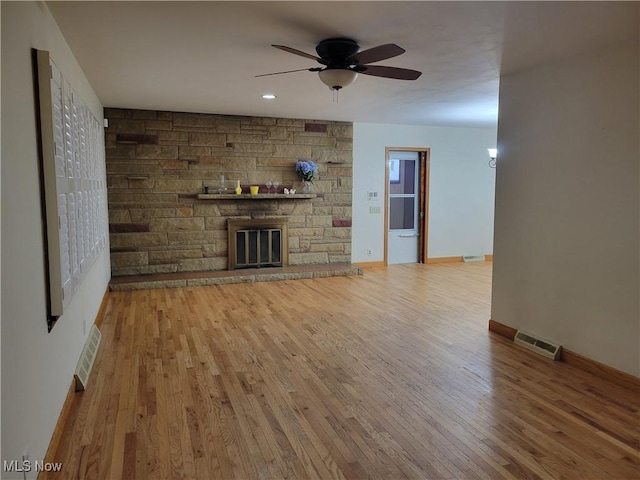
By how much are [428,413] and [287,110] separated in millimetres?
4436

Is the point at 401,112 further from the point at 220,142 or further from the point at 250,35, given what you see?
the point at 250,35

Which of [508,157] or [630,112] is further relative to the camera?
[508,157]

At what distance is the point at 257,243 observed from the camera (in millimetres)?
6812

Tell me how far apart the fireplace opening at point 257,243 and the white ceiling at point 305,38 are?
7.44ft

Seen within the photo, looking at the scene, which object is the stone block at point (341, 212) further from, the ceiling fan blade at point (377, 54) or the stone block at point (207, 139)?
the ceiling fan blade at point (377, 54)

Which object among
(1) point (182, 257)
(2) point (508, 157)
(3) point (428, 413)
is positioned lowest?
(3) point (428, 413)

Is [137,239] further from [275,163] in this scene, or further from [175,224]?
[275,163]

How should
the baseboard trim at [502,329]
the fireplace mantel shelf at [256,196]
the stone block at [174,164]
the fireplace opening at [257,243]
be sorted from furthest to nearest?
the fireplace opening at [257,243] → the fireplace mantel shelf at [256,196] → the stone block at [174,164] → the baseboard trim at [502,329]

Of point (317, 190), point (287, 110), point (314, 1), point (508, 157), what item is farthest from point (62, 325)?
point (317, 190)

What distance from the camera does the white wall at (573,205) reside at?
3.03 metres

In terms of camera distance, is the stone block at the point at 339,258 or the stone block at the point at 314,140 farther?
the stone block at the point at 339,258

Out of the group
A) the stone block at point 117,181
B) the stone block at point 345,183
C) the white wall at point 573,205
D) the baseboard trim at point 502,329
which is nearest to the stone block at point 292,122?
the stone block at point 345,183

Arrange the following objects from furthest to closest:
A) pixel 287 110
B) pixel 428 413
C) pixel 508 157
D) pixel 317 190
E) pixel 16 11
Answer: pixel 317 190
pixel 287 110
pixel 508 157
pixel 428 413
pixel 16 11

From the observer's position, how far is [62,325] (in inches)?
106
